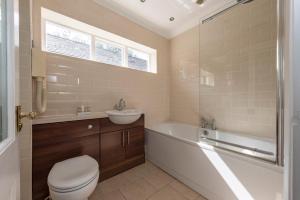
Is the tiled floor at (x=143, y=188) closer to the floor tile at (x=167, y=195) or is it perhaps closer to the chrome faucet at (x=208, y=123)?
the floor tile at (x=167, y=195)

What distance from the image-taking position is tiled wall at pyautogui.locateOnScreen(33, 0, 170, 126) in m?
1.63

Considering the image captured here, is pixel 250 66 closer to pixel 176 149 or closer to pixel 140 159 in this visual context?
pixel 176 149

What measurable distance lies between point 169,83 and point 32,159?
102 inches

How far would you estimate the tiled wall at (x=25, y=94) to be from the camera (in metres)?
1.17

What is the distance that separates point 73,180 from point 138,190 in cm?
86

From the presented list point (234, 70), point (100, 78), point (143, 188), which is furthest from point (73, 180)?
point (234, 70)

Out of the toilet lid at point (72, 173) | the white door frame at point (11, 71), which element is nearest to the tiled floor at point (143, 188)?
the toilet lid at point (72, 173)

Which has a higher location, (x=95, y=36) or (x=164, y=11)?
(x=164, y=11)

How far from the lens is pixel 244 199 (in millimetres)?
1218

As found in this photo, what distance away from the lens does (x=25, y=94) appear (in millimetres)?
1189

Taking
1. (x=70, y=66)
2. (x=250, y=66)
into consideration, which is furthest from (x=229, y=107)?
(x=70, y=66)

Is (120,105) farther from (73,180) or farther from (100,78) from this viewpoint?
(73,180)

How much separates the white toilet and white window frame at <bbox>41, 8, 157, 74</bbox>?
57.4 inches

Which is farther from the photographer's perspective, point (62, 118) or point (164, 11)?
point (164, 11)
